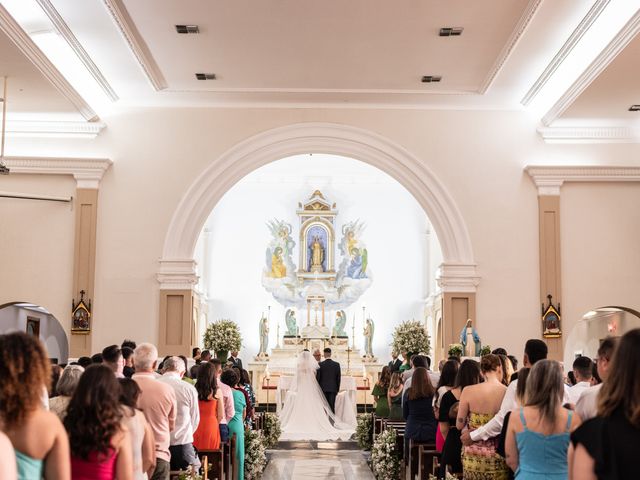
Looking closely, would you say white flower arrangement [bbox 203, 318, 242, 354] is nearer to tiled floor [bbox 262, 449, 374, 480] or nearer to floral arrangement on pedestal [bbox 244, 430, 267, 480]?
tiled floor [bbox 262, 449, 374, 480]

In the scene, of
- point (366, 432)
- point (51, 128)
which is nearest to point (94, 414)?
point (366, 432)

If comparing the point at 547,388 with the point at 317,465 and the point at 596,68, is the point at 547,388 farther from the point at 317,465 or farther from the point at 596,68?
the point at 596,68

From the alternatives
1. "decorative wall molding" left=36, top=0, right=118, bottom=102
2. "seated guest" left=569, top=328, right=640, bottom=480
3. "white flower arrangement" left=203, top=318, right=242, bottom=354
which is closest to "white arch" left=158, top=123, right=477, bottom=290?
"white flower arrangement" left=203, top=318, right=242, bottom=354

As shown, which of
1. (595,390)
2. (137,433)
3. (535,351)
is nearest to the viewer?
(137,433)

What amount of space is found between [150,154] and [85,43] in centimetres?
313

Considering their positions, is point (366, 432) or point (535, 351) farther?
point (366, 432)

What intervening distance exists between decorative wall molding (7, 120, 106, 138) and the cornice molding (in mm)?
8090

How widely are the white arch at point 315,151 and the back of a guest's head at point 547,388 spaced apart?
36.6 ft

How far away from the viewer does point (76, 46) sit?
13359mm

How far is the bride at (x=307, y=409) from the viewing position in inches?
689

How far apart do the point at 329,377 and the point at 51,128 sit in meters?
7.07

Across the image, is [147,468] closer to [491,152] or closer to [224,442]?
[224,442]

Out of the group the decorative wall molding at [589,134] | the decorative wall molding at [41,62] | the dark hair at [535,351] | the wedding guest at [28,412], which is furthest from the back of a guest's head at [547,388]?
the decorative wall molding at [589,134]

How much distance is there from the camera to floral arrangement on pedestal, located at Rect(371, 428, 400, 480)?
11.2m
